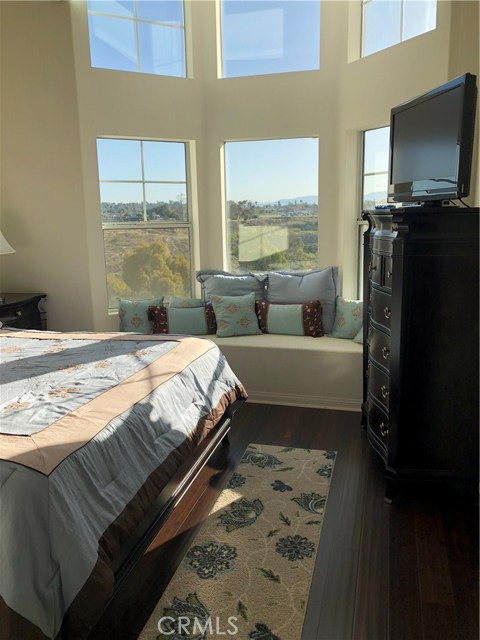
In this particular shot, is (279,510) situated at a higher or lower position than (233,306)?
lower

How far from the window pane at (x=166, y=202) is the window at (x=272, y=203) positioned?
42 cm

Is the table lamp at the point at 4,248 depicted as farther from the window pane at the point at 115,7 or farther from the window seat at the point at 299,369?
the window pane at the point at 115,7

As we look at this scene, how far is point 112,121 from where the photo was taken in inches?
163

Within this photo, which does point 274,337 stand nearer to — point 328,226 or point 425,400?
point 328,226

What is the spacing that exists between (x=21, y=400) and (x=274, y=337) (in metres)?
2.44

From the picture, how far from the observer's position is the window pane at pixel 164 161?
4.44 m

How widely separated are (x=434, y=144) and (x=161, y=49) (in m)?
2.77

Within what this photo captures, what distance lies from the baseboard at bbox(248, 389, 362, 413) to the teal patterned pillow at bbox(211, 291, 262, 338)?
1.67 ft

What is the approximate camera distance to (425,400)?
2625 mm

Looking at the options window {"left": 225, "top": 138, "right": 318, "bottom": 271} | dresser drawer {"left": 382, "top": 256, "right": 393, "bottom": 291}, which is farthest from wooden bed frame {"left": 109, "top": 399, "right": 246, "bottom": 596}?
window {"left": 225, "top": 138, "right": 318, "bottom": 271}

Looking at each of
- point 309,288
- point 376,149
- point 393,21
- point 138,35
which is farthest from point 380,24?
point 309,288

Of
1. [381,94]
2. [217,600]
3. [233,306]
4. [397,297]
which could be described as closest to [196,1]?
[381,94]

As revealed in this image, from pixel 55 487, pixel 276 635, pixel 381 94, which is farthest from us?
pixel 381 94

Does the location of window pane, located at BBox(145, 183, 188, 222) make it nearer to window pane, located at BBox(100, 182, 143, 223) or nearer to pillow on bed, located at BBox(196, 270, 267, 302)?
window pane, located at BBox(100, 182, 143, 223)
